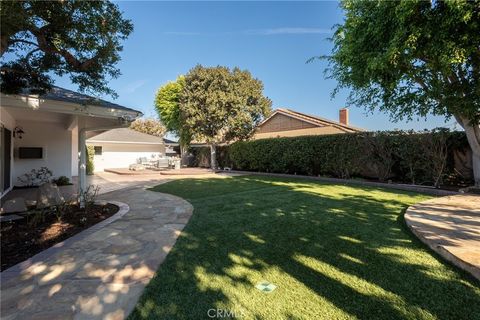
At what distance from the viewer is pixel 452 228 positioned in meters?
4.53

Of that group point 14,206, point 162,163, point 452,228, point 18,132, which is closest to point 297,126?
point 162,163

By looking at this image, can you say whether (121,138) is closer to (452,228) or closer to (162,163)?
(162,163)

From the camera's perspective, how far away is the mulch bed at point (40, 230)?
3932 millimetres

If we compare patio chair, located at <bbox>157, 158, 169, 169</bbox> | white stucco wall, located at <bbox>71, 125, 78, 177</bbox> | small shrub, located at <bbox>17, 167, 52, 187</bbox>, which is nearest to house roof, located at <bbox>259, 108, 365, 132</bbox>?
patio chair, located at <bbox>157, 158, 169, 169</bbox>

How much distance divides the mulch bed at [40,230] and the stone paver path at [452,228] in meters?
6.01

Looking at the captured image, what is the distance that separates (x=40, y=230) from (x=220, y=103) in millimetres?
16531

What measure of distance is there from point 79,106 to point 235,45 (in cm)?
1251

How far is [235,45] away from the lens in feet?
53.5

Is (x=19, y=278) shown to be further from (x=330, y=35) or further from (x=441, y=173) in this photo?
(x=330, y=35)

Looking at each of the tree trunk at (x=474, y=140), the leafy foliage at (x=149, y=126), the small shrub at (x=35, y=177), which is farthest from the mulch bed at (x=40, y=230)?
the leafy foliage at (x=149, y=126)

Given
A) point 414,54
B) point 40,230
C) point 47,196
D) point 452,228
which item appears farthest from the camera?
point 414,54

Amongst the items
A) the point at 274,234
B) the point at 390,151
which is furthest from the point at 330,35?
the point at 274,234

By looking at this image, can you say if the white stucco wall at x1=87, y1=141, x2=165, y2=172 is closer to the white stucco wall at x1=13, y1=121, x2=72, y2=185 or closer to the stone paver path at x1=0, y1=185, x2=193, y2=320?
the white stucco wall at x1=13, y1=121, x2=72, y2=185

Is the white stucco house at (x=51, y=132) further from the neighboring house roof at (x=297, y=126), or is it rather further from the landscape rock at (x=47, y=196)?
the neighboring house roof at (x=297, y=126)
